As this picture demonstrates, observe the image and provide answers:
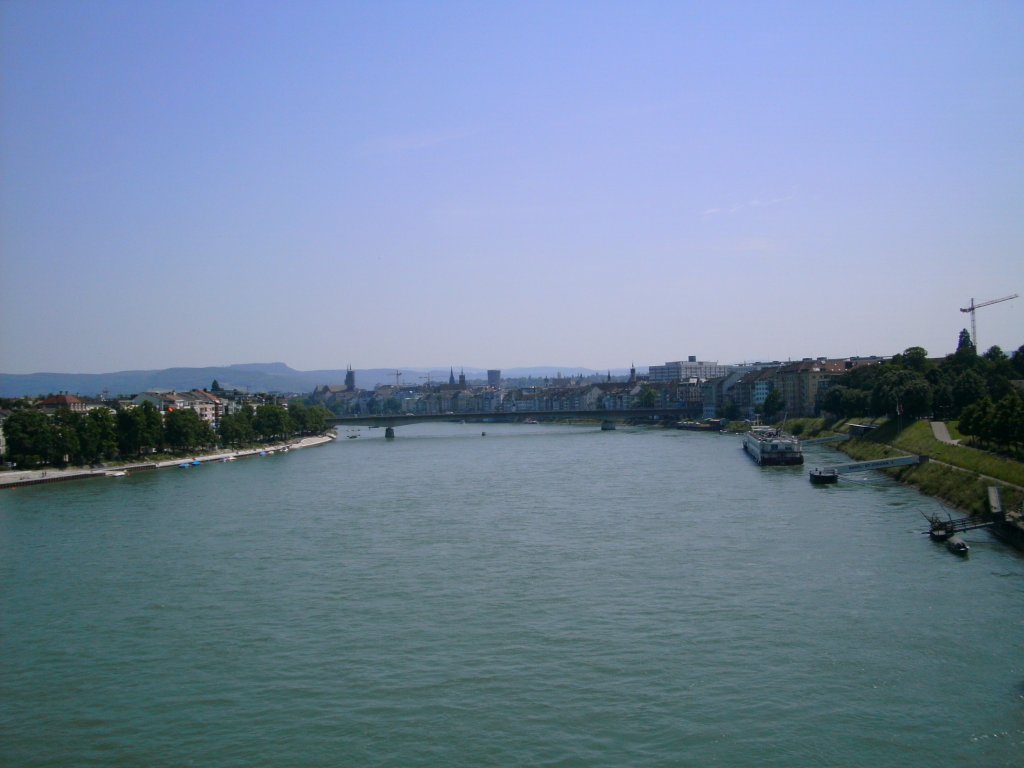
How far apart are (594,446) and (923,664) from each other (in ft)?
104

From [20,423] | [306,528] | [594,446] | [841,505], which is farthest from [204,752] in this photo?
[594,446]

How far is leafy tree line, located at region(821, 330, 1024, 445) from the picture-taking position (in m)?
19.2

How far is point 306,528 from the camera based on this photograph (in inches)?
680

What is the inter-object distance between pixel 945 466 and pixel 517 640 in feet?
47.3

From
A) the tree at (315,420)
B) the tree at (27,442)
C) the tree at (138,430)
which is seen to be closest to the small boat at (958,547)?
the tree at (27,442)

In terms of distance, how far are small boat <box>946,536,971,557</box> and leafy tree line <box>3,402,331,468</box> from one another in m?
26.5

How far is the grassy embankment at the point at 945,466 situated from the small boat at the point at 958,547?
2.22 metres

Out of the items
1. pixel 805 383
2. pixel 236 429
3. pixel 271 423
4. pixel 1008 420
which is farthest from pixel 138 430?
pixel 805 383

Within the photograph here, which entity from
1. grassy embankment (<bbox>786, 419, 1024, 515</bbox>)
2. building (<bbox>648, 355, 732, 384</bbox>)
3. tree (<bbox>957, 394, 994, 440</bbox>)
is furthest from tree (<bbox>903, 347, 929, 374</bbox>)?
building (<bbox>648, 355, 732, 384</bbox>)

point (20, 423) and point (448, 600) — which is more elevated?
point (20, 423)

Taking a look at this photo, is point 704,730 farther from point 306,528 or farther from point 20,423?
point 20,423

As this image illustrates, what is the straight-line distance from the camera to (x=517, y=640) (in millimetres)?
9422

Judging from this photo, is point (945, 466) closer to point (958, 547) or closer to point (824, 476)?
point (824, 476)

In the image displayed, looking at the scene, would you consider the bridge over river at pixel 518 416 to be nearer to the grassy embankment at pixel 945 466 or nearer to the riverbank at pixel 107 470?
the riverbank at pixel 107 470
